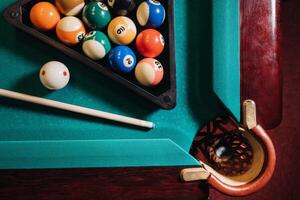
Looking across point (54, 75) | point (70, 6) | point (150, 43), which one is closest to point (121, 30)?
point (150, 43)

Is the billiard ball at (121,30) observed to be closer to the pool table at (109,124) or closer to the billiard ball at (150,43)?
the billiard ball at (150,43)

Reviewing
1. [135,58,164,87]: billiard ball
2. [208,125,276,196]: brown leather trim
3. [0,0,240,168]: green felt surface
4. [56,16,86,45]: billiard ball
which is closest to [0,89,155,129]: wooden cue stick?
[0,0,240,168]: green felt surface

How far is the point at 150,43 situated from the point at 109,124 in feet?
1.50

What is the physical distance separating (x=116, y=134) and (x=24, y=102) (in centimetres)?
49

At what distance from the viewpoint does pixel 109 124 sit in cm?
171

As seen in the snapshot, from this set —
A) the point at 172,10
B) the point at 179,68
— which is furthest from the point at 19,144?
the point at 172,10

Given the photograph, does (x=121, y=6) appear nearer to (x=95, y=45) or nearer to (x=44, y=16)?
(x=95, y=45)

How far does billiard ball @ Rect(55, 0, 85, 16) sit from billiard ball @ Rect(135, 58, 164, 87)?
39cm

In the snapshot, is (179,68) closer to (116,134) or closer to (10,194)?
(116,134)

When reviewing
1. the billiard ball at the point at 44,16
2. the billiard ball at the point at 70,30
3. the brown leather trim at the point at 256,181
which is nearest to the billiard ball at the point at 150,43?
the billiard ball at the point at 70,30

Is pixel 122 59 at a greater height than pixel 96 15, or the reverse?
pixel 96 15

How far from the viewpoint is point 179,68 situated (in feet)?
5.56

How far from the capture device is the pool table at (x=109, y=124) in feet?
5.30

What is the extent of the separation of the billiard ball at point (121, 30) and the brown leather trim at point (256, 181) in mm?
743
